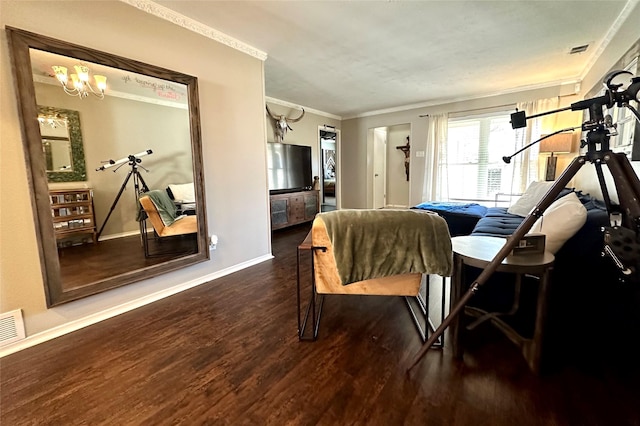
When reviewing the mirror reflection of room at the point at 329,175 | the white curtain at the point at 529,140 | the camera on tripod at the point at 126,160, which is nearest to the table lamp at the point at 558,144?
the white curtain at the point at 529,140

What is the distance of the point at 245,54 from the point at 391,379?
10.4ft

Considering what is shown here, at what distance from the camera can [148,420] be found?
1206 mm

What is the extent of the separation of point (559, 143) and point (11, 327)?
5939mm

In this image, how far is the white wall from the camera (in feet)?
5.43

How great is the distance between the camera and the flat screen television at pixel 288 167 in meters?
4.83

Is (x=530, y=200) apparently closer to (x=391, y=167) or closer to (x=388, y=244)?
(x=388, y=244)

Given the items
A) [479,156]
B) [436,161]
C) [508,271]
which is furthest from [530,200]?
[508,271]

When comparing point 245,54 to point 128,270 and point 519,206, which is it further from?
point 519,206

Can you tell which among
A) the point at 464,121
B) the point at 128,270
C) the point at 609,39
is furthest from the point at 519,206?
the point at 128,270

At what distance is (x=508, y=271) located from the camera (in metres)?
1.28

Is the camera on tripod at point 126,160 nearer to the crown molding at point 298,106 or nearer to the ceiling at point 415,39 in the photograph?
the ceiling at point 415,39

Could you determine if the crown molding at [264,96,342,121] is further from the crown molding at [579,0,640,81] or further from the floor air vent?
the crown molding at [579,0,640,81]

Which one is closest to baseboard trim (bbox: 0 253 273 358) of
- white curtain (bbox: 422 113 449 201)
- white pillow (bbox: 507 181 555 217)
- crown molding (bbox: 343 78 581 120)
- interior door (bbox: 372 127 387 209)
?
white pillow (bbox: 507 181 555 217)

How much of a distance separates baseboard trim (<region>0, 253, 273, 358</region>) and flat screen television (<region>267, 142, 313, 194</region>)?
2.26 m
